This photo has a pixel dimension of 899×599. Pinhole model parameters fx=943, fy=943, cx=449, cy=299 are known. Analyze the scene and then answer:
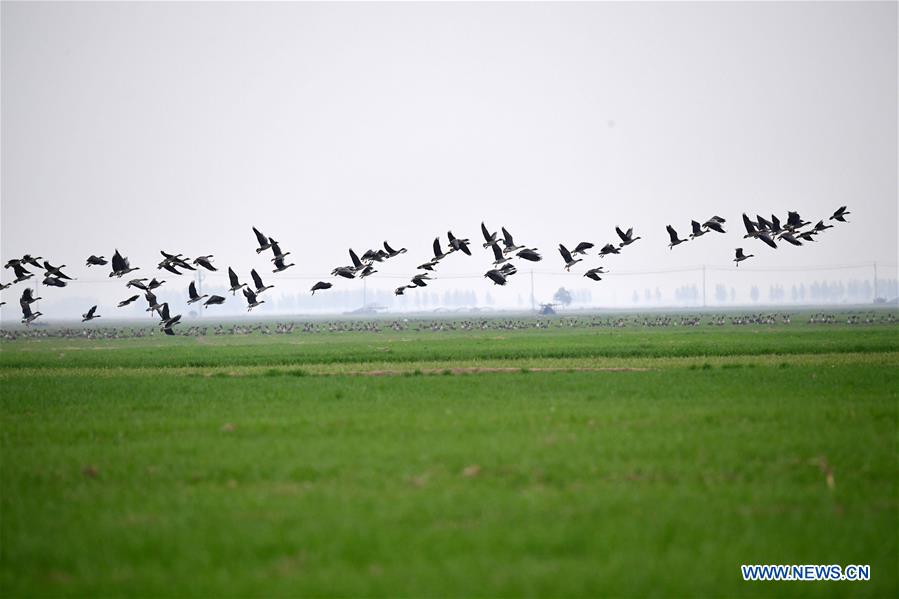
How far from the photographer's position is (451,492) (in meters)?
15.1

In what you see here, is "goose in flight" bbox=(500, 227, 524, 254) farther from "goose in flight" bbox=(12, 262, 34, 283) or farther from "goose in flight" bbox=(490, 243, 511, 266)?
"goose in flight" bbox=(12, 262, 34, 283)

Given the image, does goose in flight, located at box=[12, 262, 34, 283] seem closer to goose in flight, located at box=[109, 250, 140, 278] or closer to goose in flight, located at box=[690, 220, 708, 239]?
goose in flight, located at box=[109, 250, 140, 278]

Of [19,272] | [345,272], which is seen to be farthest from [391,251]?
[19,272]

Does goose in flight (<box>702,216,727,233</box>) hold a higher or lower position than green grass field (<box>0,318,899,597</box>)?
higher

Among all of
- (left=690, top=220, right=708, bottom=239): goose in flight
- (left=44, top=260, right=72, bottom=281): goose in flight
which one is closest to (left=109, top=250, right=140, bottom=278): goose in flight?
(left=44, top=260, right=72, bottom=281): goose in flight

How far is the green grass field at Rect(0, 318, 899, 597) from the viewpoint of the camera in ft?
38.0

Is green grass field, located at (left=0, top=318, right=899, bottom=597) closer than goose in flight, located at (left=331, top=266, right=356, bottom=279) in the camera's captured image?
Yes

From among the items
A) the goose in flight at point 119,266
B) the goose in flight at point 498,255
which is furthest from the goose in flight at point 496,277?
the goose in flight at point 119,266

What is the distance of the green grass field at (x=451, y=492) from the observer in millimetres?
11570

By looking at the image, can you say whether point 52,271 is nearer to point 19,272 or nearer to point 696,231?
point 19,272

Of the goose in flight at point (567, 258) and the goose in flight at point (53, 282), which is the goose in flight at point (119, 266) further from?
the goose in flight at point (567, 258)

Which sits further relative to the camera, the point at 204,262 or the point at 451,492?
the point at 204,262

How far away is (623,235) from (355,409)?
14.4 metres

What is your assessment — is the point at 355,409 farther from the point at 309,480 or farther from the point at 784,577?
the point at 784,577
